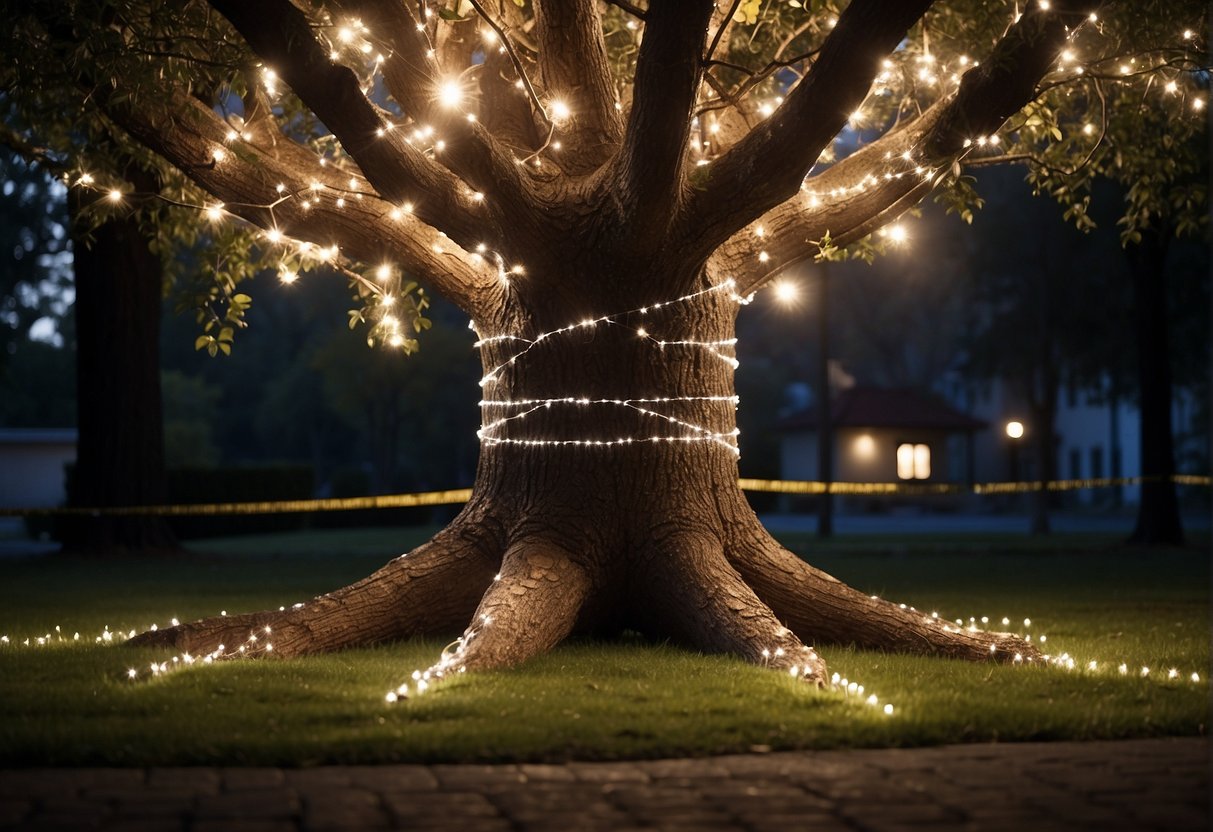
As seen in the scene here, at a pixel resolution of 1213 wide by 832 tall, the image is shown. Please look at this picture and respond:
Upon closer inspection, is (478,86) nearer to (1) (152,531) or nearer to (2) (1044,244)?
(1) (152,531)

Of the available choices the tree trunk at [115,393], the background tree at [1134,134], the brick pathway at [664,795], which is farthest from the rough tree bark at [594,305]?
the tree trunk at [115,393]

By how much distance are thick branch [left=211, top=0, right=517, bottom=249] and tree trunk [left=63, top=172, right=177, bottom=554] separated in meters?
12.1

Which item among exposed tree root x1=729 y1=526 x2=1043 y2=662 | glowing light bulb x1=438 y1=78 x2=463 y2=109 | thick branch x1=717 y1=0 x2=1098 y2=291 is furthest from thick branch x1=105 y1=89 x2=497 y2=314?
exposed tree root x1=729 y1=526 x2=1043 y2=662

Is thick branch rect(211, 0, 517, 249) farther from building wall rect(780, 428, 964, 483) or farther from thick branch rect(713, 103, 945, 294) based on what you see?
building wall rect(780, 428, 964, 483)

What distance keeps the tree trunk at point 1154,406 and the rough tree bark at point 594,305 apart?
1463 cm

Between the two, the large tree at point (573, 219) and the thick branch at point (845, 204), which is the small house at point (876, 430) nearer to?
the thick branch at point (845, 204)

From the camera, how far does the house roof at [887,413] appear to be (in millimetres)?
50531

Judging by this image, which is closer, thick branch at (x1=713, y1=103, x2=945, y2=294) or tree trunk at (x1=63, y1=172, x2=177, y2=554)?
thick branch at (x1=713, y1=103, x2=945, y2=294)

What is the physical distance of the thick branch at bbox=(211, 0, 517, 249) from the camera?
7.56 m

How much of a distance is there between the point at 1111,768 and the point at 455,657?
3.39 meters

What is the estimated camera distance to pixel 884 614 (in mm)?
9055

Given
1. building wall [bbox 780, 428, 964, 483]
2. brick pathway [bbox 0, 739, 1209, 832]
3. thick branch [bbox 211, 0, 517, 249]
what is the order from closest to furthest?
1. brick pathway [bbox 0, 739, 1209, 832]
2. thick branch [bbox 211, 0, 517, 249]
3. building wall [bbox 780, 428, 964, 483]

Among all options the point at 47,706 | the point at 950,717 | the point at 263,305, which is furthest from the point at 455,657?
the point at 263,305

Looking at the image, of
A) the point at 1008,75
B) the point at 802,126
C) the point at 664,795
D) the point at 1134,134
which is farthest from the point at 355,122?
the point at 1134,134
